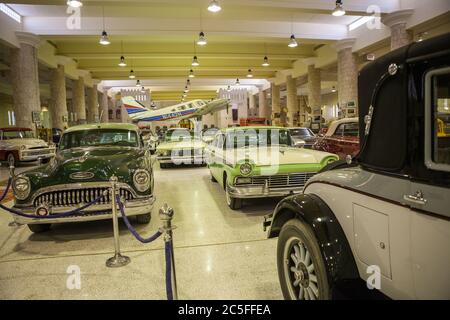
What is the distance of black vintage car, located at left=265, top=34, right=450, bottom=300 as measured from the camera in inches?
57.5

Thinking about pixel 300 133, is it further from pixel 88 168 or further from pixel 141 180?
pixel 88 168

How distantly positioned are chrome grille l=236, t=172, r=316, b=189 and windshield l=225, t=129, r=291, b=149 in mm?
1371

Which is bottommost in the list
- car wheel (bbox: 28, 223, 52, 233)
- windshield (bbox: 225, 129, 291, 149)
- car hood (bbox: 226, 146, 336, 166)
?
car wheel (bbox: 28, 223, 52, 233)

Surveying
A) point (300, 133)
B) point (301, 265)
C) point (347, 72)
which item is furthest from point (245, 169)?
point (347, 72)

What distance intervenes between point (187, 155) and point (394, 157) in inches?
377

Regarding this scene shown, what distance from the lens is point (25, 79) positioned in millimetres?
13328

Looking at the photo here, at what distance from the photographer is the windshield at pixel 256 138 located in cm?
634

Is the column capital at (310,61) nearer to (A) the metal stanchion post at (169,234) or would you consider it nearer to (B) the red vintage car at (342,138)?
(B) the red vintage car at (342,138)

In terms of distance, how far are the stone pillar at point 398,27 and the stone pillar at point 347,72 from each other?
11.2 feet

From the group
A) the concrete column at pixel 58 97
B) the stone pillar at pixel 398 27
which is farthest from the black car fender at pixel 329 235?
the concrete column at pixel 58 97

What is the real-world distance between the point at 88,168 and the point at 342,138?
20.3ft

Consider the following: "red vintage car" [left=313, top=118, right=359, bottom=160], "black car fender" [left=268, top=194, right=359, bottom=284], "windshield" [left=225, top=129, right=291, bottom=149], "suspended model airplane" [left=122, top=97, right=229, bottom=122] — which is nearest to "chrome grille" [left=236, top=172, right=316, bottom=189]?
"windshield" [left=225, top=129, right=291, bottom=149]

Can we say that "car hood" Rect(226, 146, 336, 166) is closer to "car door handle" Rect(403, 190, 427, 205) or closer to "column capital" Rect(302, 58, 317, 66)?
"car door handle" Rect(403, 190, 427, 205)
